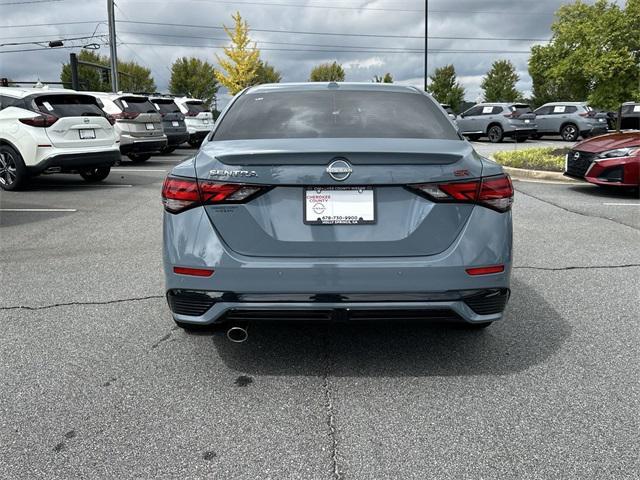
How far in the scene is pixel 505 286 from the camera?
10.1ft

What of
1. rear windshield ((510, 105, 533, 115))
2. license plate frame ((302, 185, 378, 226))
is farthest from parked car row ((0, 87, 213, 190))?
rear windshield ((510, 105, 533, 115))

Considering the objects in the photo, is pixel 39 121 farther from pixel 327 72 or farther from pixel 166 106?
pixel 327 72

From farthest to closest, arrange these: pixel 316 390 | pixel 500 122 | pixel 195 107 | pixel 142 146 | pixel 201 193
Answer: pixel 500 122
pixel 195 107
pixel 142 146
pixel 316 390
pixel 201 193

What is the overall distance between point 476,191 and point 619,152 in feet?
25.4

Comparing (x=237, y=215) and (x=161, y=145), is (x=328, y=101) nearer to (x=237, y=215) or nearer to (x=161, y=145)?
(x=237, y=215)

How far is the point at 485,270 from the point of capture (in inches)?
117

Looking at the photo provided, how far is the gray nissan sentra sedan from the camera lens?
2877 millimetres

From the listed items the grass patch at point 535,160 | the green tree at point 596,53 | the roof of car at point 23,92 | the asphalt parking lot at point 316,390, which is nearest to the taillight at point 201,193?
the asphalt parking lot at point 316,390

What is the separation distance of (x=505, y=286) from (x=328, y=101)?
1.64 metres

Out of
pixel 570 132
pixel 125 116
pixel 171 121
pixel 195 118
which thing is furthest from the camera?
pixel 570 132

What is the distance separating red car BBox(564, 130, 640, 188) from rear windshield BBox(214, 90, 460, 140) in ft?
22.2

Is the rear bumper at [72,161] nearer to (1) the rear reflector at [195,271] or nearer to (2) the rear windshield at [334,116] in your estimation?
(2) the rear windshield at [334,116]

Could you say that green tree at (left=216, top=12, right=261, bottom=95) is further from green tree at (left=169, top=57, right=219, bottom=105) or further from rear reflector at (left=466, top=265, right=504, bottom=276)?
rear reflector at (left=466, top=265, right=504, bottom=276)

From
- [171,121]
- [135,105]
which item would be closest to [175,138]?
[171,121]
